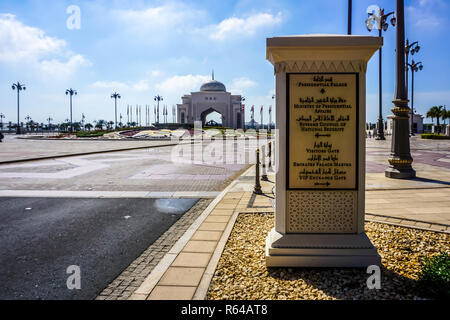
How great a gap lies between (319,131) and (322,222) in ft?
3.74

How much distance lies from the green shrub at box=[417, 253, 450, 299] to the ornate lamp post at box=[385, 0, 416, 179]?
8.05 metres

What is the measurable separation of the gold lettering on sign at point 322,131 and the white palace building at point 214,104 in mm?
97206

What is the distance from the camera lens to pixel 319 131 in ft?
13.1

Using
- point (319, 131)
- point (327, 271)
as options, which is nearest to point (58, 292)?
point (327, 271)

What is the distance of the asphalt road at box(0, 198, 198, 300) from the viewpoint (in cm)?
366

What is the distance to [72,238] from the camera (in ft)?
16.9

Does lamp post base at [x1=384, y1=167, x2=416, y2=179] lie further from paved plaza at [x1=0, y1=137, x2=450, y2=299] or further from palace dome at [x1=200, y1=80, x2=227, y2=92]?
palace dome at [x1=200, y1=80, x2=227, y2=92]

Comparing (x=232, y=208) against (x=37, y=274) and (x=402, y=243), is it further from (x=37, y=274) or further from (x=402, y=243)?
(x=37, y=274)

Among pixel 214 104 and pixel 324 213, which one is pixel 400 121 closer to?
pixel 324 213

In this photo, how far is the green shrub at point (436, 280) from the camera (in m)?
3.04

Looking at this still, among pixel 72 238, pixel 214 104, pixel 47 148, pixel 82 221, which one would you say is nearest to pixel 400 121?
pixel 82 221

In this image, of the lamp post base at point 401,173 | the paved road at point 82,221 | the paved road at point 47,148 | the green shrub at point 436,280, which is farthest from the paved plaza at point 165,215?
the paved road at point 47,148

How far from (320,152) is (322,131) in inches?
10.3
